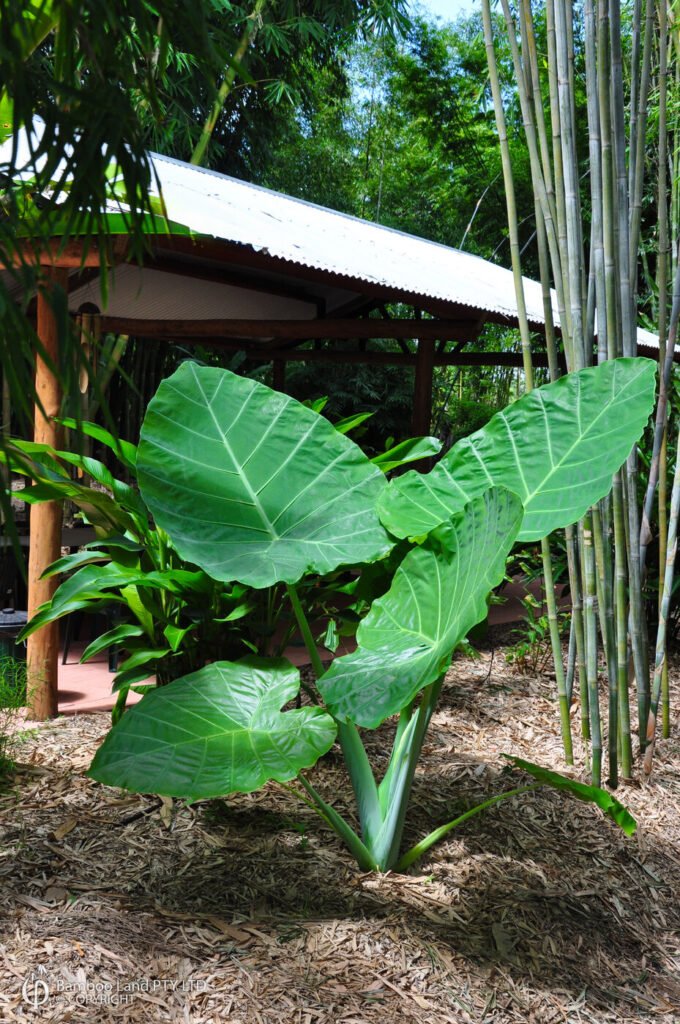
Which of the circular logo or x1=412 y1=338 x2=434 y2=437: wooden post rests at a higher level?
x1=412 y1=338 x2=434 y2=437: wooden post

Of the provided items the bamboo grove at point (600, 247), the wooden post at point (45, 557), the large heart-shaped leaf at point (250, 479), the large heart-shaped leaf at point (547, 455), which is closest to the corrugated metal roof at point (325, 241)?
the wooden post at point (45, 557)

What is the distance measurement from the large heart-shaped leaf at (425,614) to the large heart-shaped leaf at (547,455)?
133 millimetres

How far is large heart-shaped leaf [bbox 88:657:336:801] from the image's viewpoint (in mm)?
1722

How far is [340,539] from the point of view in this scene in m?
2.16

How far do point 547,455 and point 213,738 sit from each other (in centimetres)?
109

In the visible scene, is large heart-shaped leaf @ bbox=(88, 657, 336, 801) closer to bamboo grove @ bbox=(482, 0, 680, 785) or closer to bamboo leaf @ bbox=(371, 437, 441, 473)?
bamboo leaf @ bbox=(371, 437, 441, 473)

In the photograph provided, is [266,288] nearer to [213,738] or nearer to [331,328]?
[331,328]

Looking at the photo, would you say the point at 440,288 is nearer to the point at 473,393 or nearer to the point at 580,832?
the point at 580,832

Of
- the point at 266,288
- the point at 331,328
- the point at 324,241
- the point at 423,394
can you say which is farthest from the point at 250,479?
the point at 266,288

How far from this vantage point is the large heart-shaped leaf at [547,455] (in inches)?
83.9

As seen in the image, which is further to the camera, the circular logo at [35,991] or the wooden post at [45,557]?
the wooden post at [45,557]

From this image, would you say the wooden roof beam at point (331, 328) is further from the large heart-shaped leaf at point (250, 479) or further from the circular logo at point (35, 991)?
the circular logo at point (35, 991)

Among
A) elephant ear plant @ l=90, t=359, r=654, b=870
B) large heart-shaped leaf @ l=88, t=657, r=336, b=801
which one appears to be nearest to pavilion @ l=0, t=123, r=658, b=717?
elephant ear plant @ l=90, t=359, r=654, b=870

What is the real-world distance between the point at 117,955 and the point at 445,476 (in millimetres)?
1325
